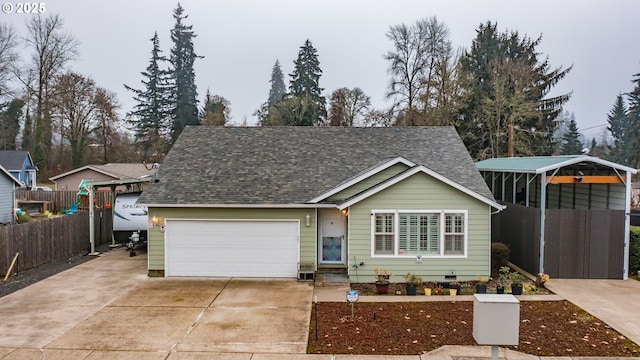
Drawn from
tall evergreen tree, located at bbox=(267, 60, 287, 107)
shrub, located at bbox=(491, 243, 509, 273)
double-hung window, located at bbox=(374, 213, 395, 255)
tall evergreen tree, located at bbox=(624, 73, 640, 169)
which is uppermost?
tall evergreen tree, located at bbox=(267, 60, 287, 107)

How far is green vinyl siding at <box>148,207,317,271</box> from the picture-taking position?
13039mm

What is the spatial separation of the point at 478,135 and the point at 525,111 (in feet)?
12.5

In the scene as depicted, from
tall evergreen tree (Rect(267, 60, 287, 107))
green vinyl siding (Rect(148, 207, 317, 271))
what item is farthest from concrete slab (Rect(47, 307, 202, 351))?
tall evergreen tree (Rect(267, 60, 287, 107))

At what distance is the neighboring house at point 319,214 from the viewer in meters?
12.2

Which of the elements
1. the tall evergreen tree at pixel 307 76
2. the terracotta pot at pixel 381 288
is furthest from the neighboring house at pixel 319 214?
the tall evergreen tree at pixel 307 76

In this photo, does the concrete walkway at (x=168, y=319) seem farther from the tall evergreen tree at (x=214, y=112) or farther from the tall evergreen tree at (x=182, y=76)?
the tall evergreen tree at (x=182, y=76)

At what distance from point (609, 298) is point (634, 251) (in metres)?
3.41

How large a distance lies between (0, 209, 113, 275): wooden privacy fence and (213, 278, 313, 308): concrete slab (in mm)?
6745

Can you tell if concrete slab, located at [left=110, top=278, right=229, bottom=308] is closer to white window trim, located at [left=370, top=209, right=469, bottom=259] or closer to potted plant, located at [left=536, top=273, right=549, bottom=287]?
white window trim, located at [left=370, top=209, right=469, bottom=259]

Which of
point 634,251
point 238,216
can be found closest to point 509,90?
point 634,251

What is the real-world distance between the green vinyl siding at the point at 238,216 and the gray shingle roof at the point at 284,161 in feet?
1.12

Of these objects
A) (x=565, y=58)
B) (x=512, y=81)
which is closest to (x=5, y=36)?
(x=512, y=81)

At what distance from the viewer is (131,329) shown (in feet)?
28.1

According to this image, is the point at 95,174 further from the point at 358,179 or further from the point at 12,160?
the point at 358,179
